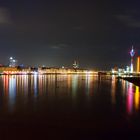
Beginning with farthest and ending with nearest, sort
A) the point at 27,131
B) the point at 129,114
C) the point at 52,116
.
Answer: the point at 129,114 < the point at 52,116 < the point at 27,131

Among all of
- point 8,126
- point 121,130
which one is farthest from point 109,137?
point 8,126

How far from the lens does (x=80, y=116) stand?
607 inches

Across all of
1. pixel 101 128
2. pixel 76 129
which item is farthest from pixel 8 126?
pixel 101 128

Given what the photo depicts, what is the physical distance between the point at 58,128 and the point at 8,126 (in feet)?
7.03

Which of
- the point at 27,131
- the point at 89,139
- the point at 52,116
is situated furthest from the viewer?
the point at 52,116

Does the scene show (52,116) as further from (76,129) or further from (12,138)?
(12,138)

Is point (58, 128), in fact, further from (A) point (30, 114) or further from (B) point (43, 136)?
(A) point (30, 114)

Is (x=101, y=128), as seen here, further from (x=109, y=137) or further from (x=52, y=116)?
(x=52, y=116)

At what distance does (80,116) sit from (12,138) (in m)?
5.76

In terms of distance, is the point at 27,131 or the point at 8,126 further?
the point at 8,126

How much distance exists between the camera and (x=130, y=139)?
400 inches

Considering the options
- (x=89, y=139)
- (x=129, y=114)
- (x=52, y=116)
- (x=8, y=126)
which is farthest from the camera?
(x=129, y=114)

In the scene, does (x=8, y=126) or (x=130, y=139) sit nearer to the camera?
(x=130, y=139)

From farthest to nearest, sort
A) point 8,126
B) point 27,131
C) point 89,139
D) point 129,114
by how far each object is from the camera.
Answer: point 129,114
point 8,126
point 27,131
point 89,139
